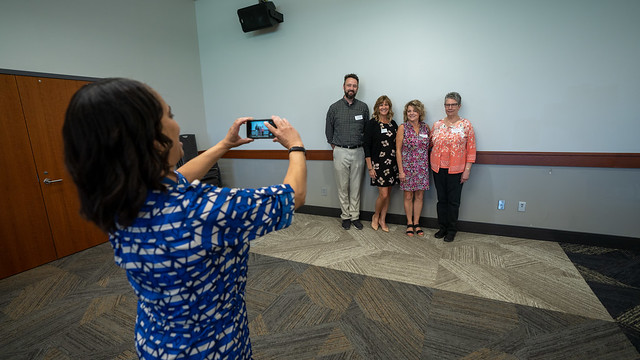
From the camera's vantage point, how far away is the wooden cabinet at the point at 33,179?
2.47 meters

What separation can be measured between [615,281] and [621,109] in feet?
4.83

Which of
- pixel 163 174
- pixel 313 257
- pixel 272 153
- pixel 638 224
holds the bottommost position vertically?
pixel 313 257

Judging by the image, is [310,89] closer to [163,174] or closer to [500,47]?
[500,47]

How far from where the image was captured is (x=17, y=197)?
2.55 m

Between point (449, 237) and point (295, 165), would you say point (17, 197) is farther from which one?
point (449, 237)

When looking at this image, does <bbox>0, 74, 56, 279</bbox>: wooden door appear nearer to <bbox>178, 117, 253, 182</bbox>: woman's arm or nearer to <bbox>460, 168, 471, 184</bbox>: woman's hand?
<bbox>178, 117, 253, 182</bbox>: woman's arm

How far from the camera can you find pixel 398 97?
125 inches

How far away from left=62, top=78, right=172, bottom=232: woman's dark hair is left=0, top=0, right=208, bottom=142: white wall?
3.05m

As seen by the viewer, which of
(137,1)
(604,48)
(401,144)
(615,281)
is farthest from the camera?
(137,1)

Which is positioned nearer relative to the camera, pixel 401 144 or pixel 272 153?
pixel 401 144

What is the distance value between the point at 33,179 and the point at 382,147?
11.2ft

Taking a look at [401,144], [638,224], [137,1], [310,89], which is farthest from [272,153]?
[638,224]

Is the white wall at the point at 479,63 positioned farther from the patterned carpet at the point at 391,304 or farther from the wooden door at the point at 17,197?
the wooden door at the point at 17,197

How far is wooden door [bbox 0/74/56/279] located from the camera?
2.45m
